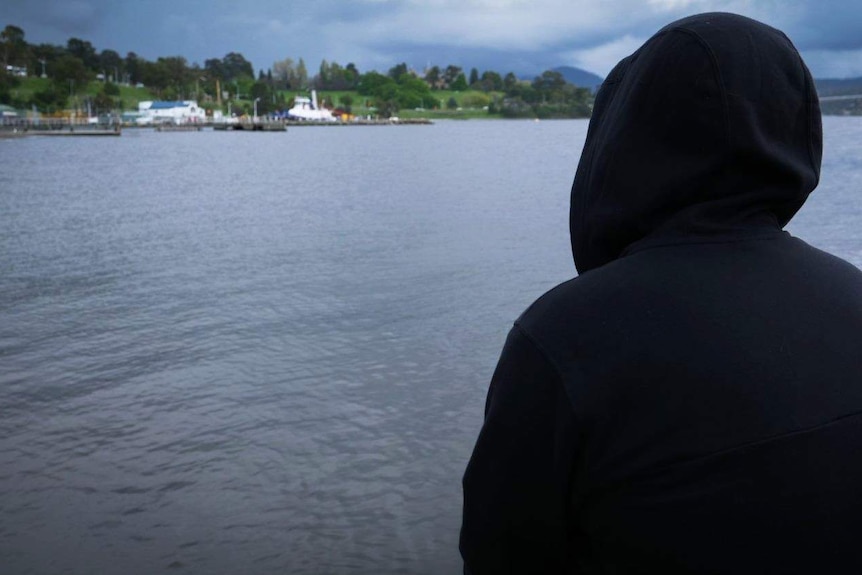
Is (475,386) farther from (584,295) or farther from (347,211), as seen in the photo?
(347,211)

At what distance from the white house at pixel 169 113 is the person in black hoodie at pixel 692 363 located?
604 feet

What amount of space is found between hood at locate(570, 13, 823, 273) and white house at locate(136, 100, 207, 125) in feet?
604

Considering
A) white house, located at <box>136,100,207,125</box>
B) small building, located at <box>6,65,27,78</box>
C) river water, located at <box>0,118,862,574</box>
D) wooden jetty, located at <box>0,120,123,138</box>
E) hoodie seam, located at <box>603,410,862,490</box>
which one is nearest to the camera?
hoodie seam, located at <box>603,410,862,490</box>

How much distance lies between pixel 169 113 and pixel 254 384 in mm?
182958

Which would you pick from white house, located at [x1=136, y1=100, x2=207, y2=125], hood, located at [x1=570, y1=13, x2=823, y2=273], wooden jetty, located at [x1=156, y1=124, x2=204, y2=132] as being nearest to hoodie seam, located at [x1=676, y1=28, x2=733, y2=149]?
hood, located at [x1=570, y1=13, x2=823, y2=273]

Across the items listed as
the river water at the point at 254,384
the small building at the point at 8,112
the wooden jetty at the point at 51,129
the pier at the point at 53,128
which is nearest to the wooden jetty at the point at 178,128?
the pier at the point at 53,128

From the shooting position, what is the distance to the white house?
17738cm

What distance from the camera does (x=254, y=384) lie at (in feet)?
28.8

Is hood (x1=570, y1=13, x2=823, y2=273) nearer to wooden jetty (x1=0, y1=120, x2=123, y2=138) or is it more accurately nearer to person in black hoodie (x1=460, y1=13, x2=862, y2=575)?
person in black hoodie (x1=460, y1=13, x2=862, y2=575)

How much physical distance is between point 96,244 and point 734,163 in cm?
1993

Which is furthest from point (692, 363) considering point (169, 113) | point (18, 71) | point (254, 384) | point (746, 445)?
point (18, 71)

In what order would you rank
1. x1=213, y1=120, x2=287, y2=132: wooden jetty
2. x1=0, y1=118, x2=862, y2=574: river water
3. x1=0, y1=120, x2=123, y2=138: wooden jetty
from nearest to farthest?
1. x1=0, y1=118, x2=862, y2=574: river water
2. x1=0, y1=120, x2=123, y2=138: wooden jetty
3. x1=213, y1=120, x2=287, y2=132: wooden jetty

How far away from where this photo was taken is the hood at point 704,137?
5.22 feet

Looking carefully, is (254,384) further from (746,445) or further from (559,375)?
(746,445)
